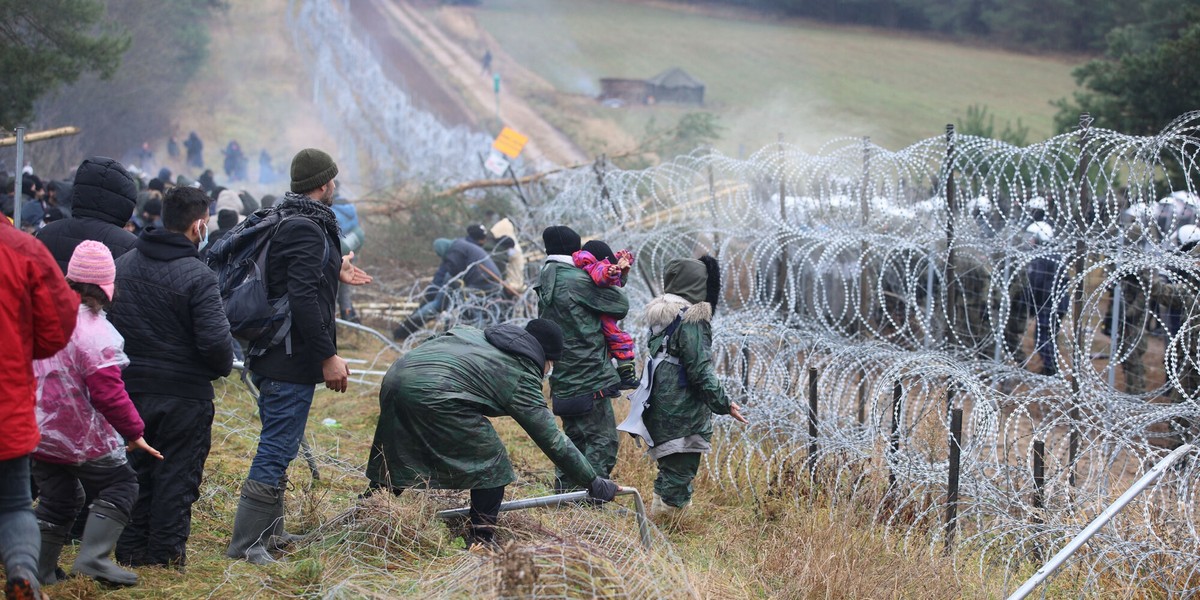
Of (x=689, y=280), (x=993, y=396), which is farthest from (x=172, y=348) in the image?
(x=993, y=396)

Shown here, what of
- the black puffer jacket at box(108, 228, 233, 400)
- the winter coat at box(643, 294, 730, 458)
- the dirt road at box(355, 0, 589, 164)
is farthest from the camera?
the dirt road at box(355, 0, 589, 164)

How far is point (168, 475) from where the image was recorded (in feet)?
12.8

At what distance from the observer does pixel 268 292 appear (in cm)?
406

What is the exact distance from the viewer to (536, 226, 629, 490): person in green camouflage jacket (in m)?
5.38

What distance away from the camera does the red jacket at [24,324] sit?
2957 mm

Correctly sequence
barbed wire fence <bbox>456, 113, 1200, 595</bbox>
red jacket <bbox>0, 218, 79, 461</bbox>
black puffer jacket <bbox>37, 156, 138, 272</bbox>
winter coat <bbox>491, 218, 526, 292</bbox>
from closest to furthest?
red jacket <bbox>0, 218, 79, 461</bbox> → black puffer jacket <bbox>37, 156, 138, 272</bbox> → barbed wire fence <bbox>456, 113, 1200, 595</bbox> → winter coat <bbox>491, 218, 526, 292</bbox>

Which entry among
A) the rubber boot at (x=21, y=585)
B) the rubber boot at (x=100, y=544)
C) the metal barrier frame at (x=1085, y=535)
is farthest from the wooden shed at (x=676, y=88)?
the rubber boot at (x=21, y=585)

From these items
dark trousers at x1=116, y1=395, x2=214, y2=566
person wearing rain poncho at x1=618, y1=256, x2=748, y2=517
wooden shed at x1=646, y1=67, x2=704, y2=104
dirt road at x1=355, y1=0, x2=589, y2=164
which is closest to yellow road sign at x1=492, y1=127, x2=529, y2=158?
person wearing rain poncho at x1=618, y1=256, x2=748, y2=517

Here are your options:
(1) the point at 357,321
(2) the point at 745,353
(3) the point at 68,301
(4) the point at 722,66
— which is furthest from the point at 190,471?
(4) the point at 722,66

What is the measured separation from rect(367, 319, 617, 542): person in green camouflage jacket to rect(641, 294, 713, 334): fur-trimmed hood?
1.15 m

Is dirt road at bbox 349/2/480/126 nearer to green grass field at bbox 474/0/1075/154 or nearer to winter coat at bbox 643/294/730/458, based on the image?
green grass field at bbox 474/0/1075/154

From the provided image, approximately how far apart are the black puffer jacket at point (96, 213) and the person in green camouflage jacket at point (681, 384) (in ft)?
8.32

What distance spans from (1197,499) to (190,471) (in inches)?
186

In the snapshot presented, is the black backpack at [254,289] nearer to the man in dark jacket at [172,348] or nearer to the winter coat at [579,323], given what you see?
the man in dark jacket at [172,348]
